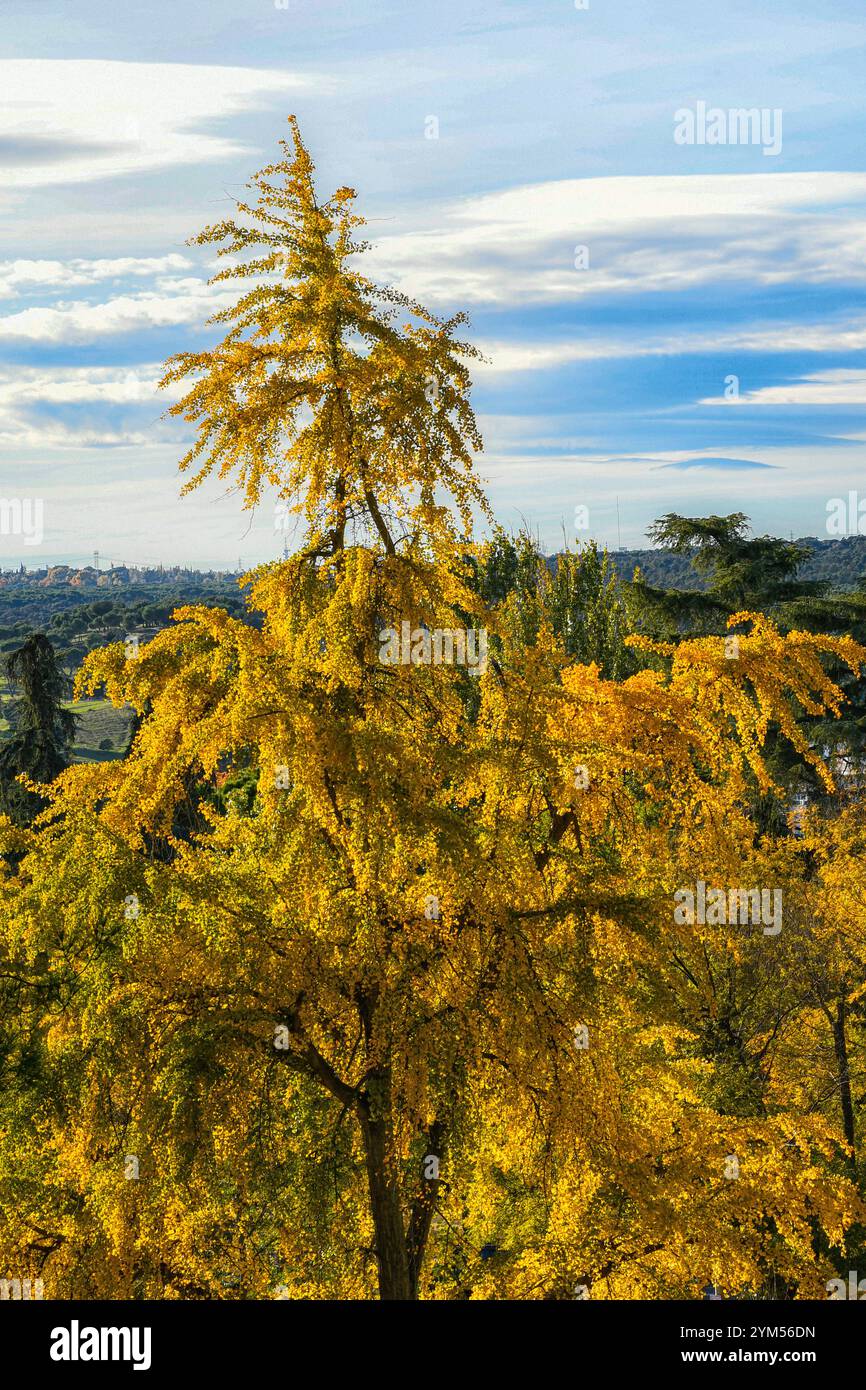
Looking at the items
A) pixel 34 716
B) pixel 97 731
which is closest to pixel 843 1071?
pixel 34 716

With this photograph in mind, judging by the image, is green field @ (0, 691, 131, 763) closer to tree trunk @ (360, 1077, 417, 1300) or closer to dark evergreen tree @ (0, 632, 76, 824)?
dark evergreen tree @ (0, 632, 76, 824)

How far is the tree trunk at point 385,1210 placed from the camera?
7.74 m

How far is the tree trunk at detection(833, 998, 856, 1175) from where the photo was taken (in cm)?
1973

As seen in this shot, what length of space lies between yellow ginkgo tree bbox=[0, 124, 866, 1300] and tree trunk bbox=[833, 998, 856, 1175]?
38.3 ft

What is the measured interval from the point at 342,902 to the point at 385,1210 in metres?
2.54

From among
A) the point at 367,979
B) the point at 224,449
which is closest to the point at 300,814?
the point at 367,979

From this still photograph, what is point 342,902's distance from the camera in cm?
713

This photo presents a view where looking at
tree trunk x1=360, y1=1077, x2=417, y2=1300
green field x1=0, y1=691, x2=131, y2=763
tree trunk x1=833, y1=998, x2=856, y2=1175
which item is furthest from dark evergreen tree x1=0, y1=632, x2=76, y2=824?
green field x1=0, y1=691, x2=131, y2=763

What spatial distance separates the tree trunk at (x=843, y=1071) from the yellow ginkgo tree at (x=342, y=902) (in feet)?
38.3

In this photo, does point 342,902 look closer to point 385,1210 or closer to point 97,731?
point 385,1210

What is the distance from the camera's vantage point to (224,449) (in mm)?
7816

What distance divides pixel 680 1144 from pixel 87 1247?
468cm
